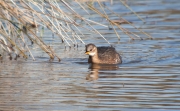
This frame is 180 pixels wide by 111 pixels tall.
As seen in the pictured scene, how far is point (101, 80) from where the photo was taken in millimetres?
10297

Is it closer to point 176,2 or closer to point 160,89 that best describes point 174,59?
point 160,89

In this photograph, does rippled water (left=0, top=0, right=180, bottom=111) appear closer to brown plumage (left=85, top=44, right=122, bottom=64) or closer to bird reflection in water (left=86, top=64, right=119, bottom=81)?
bird reflection in water (left=86, top=64, right=119, bottom=81)

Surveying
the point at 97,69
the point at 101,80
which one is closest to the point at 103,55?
the point at 97,69

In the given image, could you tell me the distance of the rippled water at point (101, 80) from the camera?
8.31 metres

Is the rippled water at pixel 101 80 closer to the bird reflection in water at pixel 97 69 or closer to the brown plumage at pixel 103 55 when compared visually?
the bird reflection in water at pixel 97 69

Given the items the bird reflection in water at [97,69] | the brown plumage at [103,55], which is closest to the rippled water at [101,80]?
the bird reflection in water at [97,69]

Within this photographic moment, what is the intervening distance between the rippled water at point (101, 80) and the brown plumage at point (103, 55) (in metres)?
0.18

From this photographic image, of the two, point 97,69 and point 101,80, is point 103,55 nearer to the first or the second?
point 97,69

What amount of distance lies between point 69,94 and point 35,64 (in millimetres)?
3174

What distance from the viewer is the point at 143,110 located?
7.86 metres

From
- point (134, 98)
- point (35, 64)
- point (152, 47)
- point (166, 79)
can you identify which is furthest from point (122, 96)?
point (152, 47)

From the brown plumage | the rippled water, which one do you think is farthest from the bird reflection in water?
the brown plumage

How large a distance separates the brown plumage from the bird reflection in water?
0.64ft

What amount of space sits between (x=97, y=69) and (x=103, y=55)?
4.17ft
